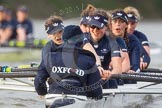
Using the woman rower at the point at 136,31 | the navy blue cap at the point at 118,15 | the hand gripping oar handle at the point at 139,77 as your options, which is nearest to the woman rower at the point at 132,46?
the navy blue cap at the point at 118,15

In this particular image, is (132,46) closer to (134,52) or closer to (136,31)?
(134,52)

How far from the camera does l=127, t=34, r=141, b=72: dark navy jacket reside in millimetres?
9719

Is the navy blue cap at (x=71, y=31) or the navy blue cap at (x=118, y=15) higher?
the navy blue cap at (x=118, y=15)

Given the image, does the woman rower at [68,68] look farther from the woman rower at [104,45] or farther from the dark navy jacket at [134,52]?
the dark navy jacket at [134,52]

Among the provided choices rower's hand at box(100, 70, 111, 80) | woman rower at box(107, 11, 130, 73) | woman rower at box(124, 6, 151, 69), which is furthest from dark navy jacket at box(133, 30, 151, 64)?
rower's hand at box(100, 70, 111, 80)

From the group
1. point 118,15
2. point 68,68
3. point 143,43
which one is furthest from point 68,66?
point 143,43

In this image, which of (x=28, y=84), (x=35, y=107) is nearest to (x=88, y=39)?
(x=35, y=107)

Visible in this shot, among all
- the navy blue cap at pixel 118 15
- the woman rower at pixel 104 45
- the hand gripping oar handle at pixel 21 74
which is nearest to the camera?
the woman rower at pixel 104 45

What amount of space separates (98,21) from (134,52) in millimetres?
2145

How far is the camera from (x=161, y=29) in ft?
88.3

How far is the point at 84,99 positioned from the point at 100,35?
1478 mm

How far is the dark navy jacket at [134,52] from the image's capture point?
972cm

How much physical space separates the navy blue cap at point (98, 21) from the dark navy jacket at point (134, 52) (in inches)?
78.5

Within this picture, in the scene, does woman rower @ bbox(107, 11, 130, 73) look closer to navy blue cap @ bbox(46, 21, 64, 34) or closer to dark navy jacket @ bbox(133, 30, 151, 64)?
dark navy jacket @ bbox(133, 30, 151, 64)
